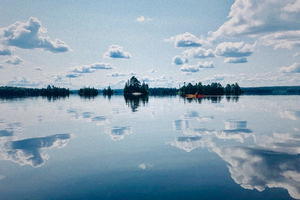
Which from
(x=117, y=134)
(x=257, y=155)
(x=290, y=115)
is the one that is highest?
(x=257, y=155)

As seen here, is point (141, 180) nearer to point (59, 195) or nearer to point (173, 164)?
point (173, 164)

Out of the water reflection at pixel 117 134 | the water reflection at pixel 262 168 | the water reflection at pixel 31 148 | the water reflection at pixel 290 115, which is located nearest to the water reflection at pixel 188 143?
the water reflection at pixel 262 168

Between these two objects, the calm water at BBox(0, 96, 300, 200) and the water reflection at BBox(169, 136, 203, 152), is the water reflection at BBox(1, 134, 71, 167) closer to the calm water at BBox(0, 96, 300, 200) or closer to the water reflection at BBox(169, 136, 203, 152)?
the calm water at BBox(0, 96, 300, 200)

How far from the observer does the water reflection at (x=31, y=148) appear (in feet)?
48.8

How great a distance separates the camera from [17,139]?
21.5m

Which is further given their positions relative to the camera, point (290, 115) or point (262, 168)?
point (290, 115)

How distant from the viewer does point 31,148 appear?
1788 centimetres

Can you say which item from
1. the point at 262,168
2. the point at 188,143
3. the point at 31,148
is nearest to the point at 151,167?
the point at 188,143

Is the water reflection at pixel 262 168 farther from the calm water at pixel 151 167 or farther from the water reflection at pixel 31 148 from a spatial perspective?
the water reflection at pixel 31 148

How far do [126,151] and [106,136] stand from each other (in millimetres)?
6347

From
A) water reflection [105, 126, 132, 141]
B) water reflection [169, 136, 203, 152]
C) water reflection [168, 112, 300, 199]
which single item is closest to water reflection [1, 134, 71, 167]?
water reflection [105, 126, 132, 141]

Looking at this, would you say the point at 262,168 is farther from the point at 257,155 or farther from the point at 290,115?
the point at 290,115

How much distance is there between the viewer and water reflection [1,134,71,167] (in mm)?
14859

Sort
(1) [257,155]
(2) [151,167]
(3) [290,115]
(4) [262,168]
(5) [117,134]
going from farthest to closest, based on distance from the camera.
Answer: (3) [290,115], (5) [117,134], (1) [257,155], (2) [151,167], (4) [262,168]
